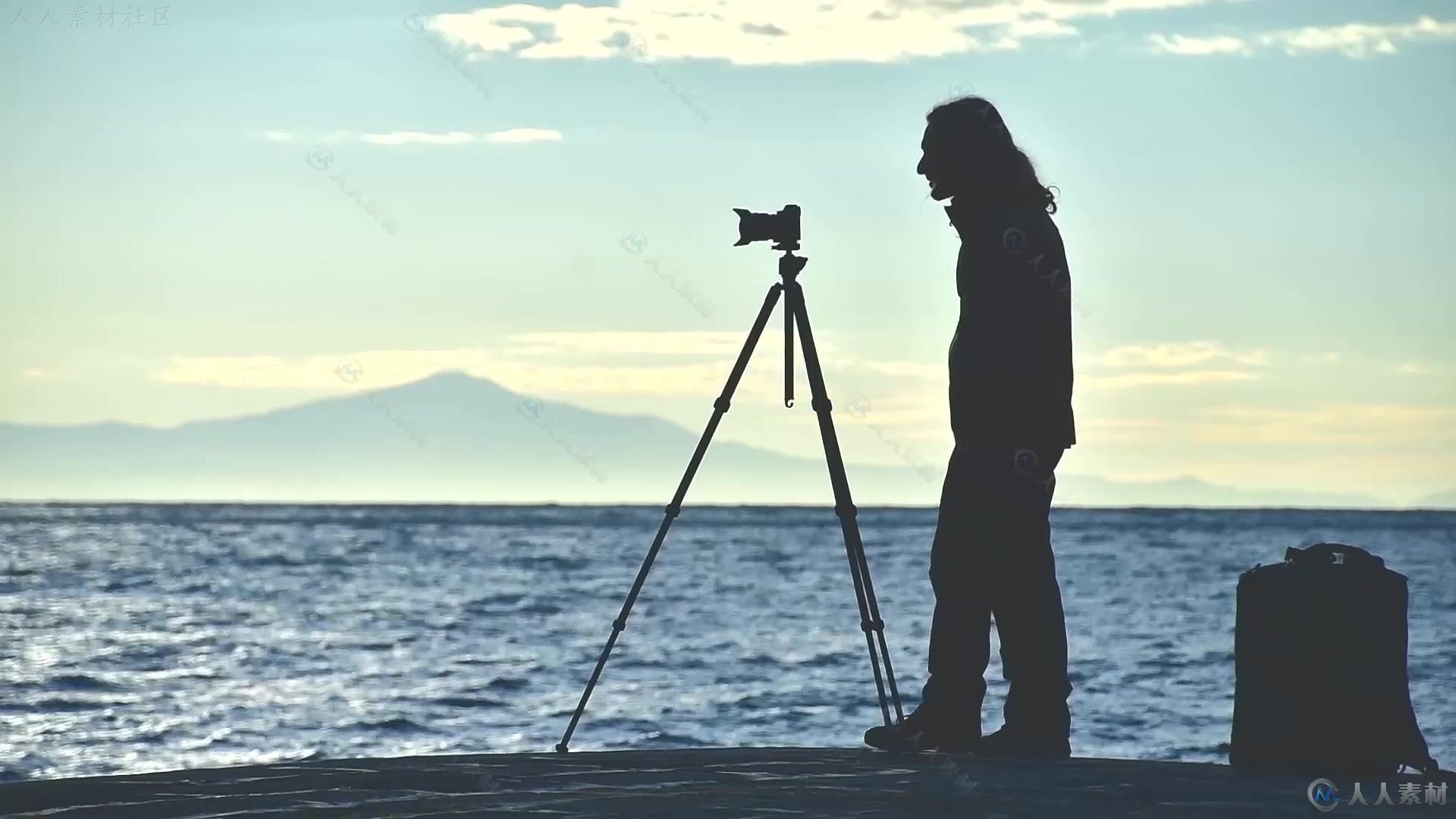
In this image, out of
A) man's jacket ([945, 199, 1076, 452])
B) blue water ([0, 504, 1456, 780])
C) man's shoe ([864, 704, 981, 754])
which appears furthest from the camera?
blue water ([0, 504, 1456, 780])

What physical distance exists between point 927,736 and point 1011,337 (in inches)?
57.1

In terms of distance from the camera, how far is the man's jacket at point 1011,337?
591cm

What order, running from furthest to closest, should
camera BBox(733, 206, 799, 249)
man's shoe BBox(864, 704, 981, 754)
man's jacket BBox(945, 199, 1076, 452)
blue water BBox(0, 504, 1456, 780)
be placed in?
blue water BBox(0, 504, 1456, 780), camera BBox(733, 206, 799, 249), man's shoe BBox(864, 704, 981, 754), man's jacket BBox(945, 199, 1076, 452)

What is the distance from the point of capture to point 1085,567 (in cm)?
6450

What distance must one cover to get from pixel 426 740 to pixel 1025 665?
516 inches

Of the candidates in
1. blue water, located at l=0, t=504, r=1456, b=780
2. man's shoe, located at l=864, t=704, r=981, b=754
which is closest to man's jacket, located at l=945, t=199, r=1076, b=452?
man's shoe, located at l=864, t=704, r=981, b=754

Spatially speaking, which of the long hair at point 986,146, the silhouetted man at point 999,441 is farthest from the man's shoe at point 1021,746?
the long hair at point 986,146

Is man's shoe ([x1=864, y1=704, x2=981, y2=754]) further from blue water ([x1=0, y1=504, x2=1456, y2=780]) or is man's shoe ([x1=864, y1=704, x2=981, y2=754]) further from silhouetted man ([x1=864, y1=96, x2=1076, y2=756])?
blue water ([x1=0, y1=504, x2=1456, y2=780])

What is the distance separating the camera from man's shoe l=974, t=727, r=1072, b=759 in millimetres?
2011

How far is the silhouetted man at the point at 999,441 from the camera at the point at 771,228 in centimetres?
69

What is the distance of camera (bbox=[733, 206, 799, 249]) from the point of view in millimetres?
6559

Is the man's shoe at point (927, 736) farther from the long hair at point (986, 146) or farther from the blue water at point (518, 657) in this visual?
the blue water at point (518, 657)

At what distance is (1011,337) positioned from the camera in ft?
19.4

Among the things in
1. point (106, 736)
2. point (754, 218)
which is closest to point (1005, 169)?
point (754, 218)
